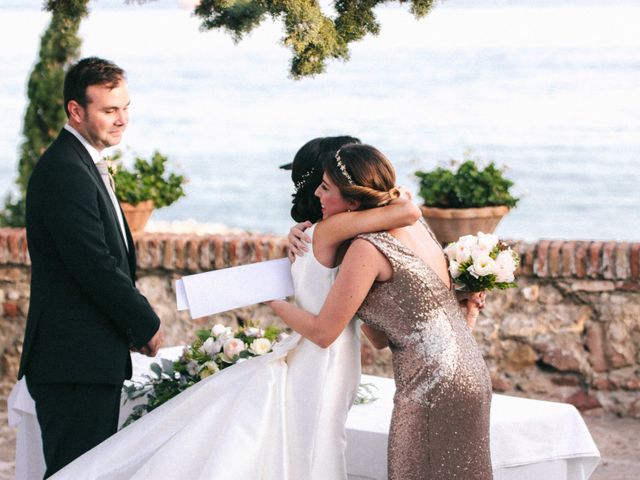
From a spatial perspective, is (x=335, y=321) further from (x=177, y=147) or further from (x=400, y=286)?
(x=177, y=147)

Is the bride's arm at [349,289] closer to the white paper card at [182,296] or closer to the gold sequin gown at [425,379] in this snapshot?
the gold sequin gown at [425,379]

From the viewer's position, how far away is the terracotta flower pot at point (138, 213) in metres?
6.14

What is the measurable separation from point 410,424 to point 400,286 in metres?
0.39

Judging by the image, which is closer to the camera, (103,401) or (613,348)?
(103,401)

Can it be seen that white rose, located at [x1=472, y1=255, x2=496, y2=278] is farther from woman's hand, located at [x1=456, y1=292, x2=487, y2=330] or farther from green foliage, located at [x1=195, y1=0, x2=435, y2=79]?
green foliage, located at [x1=195, y1=0, x2=435, y2=79]

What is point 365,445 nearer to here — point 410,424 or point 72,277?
point 410,424

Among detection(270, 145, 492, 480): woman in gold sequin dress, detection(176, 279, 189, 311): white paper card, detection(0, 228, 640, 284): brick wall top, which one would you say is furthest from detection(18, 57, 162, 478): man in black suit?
detection(0, 228, 640, 284): brick wall top

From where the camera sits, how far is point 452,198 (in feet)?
19.0

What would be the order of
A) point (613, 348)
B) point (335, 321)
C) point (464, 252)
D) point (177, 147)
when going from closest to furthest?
point (335, 321) < point (464, 252) < point (613, 348) < point (177, 147)

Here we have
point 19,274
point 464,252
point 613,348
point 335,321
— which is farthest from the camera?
point 19,274

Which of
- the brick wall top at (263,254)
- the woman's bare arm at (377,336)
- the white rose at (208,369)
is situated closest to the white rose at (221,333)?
the white rose at (208,369)

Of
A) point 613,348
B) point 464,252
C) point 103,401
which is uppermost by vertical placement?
point 464,252

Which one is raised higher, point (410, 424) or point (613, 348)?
point (410, 424)

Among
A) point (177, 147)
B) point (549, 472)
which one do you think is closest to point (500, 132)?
point (177, 147)
